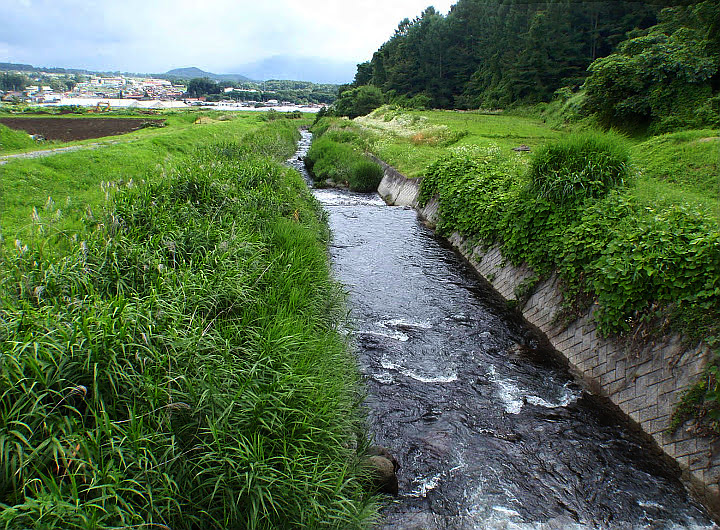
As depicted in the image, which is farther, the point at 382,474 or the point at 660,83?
the point at 660,83

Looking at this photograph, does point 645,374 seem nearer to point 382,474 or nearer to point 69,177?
point 382,474

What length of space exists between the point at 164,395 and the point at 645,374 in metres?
5.30

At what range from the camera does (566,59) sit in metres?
47.8

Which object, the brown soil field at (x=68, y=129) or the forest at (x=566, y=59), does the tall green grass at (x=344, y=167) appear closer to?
the forest at (x=566, y=59)

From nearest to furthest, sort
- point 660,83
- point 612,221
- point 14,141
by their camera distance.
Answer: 1. point 612,221
2. point 660,83
3. point 14,141

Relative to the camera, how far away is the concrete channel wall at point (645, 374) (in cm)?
454

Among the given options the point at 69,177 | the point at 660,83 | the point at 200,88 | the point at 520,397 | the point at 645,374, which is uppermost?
the point at 660,83

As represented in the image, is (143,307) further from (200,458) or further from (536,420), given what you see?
(536,420)

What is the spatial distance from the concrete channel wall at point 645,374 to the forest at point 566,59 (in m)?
14.4

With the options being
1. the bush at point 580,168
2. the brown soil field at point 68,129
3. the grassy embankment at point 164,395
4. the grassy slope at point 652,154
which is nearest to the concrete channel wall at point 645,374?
the bush at point 580,168

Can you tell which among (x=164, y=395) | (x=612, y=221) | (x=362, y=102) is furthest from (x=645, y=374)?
(x=362, y=102)

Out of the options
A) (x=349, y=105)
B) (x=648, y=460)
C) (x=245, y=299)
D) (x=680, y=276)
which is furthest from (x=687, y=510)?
(x=349, y=105)

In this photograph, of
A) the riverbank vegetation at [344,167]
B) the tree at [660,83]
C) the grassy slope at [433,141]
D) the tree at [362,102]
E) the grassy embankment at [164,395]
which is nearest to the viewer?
the grassy embankment at [164,395]

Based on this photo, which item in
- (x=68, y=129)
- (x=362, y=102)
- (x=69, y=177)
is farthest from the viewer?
(x=362, y=102)
